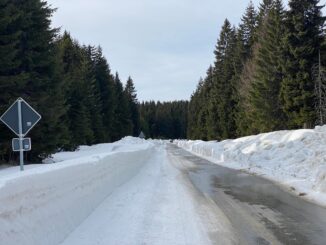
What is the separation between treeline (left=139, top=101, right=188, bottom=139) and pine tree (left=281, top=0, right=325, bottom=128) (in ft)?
450

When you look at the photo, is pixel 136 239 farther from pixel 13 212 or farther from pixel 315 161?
pixel 315 161

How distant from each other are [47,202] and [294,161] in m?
17.7

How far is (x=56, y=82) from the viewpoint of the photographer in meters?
27.7

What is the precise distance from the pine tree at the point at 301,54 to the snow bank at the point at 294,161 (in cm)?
561

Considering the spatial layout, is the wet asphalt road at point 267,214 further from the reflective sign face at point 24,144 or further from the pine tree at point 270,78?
the pine tree at point 270,78

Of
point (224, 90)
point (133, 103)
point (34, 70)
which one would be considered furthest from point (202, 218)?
point (133, 103)

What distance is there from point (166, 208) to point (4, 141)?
14613 millimetres

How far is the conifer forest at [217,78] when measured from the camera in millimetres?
25263

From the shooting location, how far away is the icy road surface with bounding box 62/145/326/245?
8.07 m

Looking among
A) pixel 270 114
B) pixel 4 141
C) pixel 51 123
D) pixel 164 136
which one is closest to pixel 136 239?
pixel 4 141

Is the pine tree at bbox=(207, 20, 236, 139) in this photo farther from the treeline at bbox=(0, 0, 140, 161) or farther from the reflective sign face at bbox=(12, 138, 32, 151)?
the reflective sign face at bbox=(12, 138, 32, 151)

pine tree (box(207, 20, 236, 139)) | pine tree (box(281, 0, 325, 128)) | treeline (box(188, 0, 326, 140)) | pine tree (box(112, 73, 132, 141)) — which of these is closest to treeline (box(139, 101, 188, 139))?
pine tree (box(112, 73, 132, 141))

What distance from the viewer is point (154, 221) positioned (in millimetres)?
9648

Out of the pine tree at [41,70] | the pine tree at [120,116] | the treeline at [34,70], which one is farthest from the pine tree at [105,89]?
the pine tree at [41,70]
